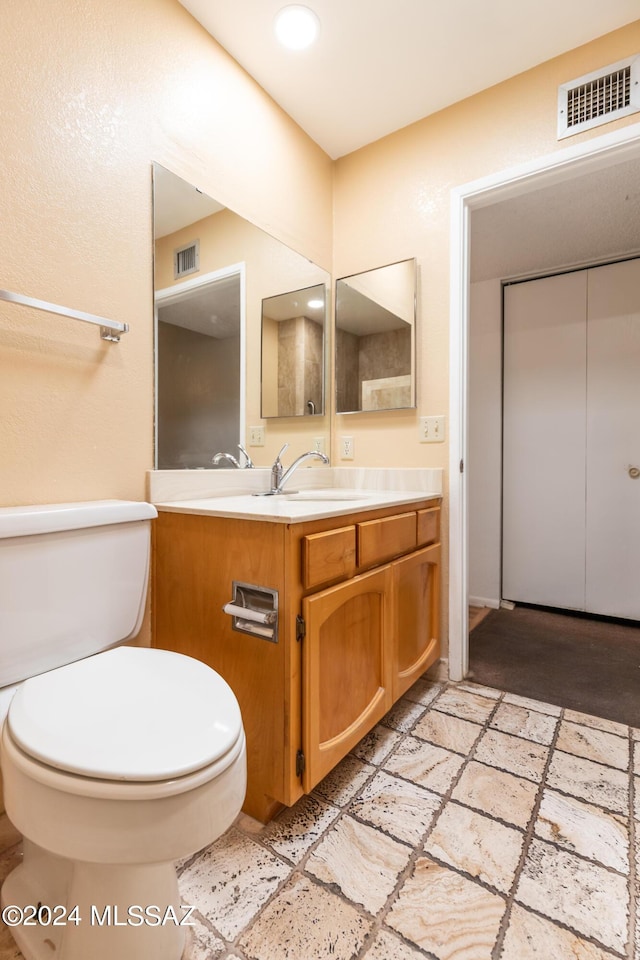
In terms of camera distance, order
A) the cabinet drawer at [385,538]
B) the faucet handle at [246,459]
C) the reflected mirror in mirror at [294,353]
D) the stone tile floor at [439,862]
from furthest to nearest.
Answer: the reflected mirror in mirror at [294,353], the faucet handle at [246,459], the cabinet drawer at [385,538], the stone tile floor at [439,862]

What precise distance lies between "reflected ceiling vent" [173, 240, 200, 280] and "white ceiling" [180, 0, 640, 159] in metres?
0.73

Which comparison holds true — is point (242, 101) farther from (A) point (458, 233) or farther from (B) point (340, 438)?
(B) point (340, 438)

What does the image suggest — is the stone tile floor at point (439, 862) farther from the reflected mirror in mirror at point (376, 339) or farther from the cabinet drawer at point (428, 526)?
the reflected mirror in mirror at point (376, 339)

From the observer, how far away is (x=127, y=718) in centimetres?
72

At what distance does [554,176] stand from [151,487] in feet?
5.80

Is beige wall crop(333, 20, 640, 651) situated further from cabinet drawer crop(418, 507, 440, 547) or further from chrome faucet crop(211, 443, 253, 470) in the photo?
chrome faucet crop(211, 443, 253, 470)

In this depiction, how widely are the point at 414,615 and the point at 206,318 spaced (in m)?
1.27

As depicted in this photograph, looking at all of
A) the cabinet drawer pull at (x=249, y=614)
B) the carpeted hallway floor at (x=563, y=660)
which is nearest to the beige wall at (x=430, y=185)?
the carpeted hallway floor at (x=563, y=660)

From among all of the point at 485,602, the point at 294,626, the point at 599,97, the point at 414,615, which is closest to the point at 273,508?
the point at 294,626

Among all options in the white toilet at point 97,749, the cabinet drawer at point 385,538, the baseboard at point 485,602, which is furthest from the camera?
the baseboard at point 485,602

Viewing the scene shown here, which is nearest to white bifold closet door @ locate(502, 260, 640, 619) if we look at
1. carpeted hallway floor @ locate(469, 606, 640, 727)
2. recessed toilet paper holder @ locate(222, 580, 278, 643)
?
carpeted hallway floor @ locate(469, 606, 640, 727)

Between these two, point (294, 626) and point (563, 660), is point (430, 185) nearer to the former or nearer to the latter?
point (294, 626)

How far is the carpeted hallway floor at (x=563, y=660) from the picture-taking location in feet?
5.61

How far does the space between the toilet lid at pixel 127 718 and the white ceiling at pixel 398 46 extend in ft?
6.35
